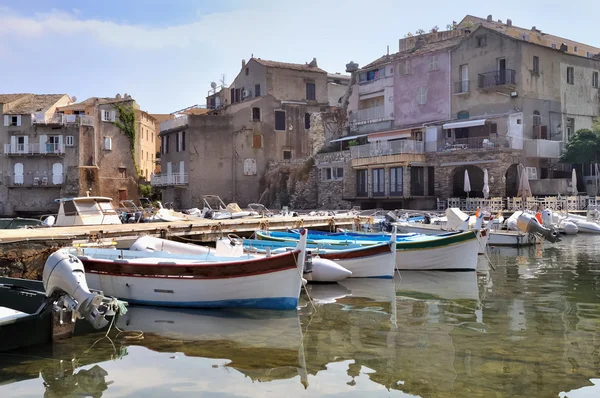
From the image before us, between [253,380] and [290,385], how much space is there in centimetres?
58

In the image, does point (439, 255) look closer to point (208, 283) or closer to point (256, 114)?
point (208, 283)

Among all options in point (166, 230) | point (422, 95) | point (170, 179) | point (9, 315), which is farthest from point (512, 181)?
point (9, 315)

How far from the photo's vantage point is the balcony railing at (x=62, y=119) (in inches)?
2247

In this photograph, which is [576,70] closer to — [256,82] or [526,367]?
[256,82]

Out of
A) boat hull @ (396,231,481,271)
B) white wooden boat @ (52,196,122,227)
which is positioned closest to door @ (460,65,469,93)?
boat hull @ (396,231,481,271)

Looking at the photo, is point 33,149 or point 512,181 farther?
point 33,149

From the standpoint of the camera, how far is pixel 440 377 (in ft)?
28.5

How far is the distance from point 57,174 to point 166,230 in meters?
41.2

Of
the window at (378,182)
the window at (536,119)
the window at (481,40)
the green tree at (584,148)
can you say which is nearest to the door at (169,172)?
the window at (378,182)

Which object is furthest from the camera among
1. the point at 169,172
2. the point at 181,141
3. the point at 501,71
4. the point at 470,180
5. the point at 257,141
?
the point at 169,172

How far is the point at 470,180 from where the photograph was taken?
4094 cm

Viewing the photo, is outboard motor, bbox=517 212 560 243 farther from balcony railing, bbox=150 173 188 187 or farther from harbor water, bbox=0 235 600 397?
balcony railing, bbox=150 173 188 187

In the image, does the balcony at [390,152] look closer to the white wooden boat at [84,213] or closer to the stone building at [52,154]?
the white wooden boat at [84,213]

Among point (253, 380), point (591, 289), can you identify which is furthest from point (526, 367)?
point (591, 289)
